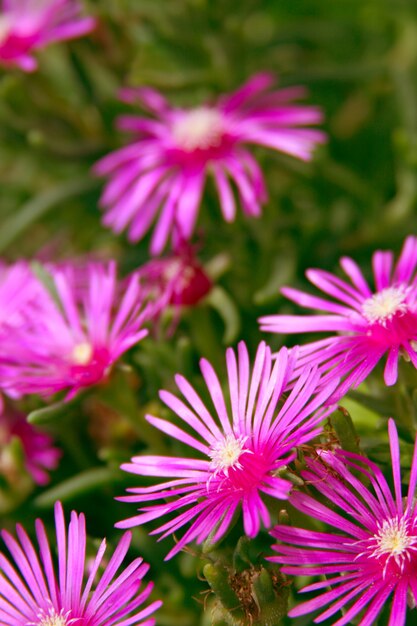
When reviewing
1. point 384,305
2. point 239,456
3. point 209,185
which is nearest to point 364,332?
point 384,305

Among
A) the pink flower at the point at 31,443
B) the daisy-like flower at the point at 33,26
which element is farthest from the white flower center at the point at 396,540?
the daisy-like flower at the point at 33,26

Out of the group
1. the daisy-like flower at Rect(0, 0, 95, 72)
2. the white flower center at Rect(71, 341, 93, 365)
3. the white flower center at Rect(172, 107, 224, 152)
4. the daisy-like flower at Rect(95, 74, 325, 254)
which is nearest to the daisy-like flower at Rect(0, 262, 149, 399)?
the white flower center at Rect(71, 341, 93, 365)

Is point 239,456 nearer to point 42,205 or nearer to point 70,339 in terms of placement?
point 70,339

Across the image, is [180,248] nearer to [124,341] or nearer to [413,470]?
[124,341]

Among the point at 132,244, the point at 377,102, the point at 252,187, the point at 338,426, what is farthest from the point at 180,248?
the point at 377,102

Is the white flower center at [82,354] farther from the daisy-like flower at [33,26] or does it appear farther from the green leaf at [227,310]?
the daisy-like flower at [33,26]

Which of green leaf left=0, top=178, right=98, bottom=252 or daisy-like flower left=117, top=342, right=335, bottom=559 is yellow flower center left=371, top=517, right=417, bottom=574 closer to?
daisy-like flower left=117, top=342, right=335, bottom=559
